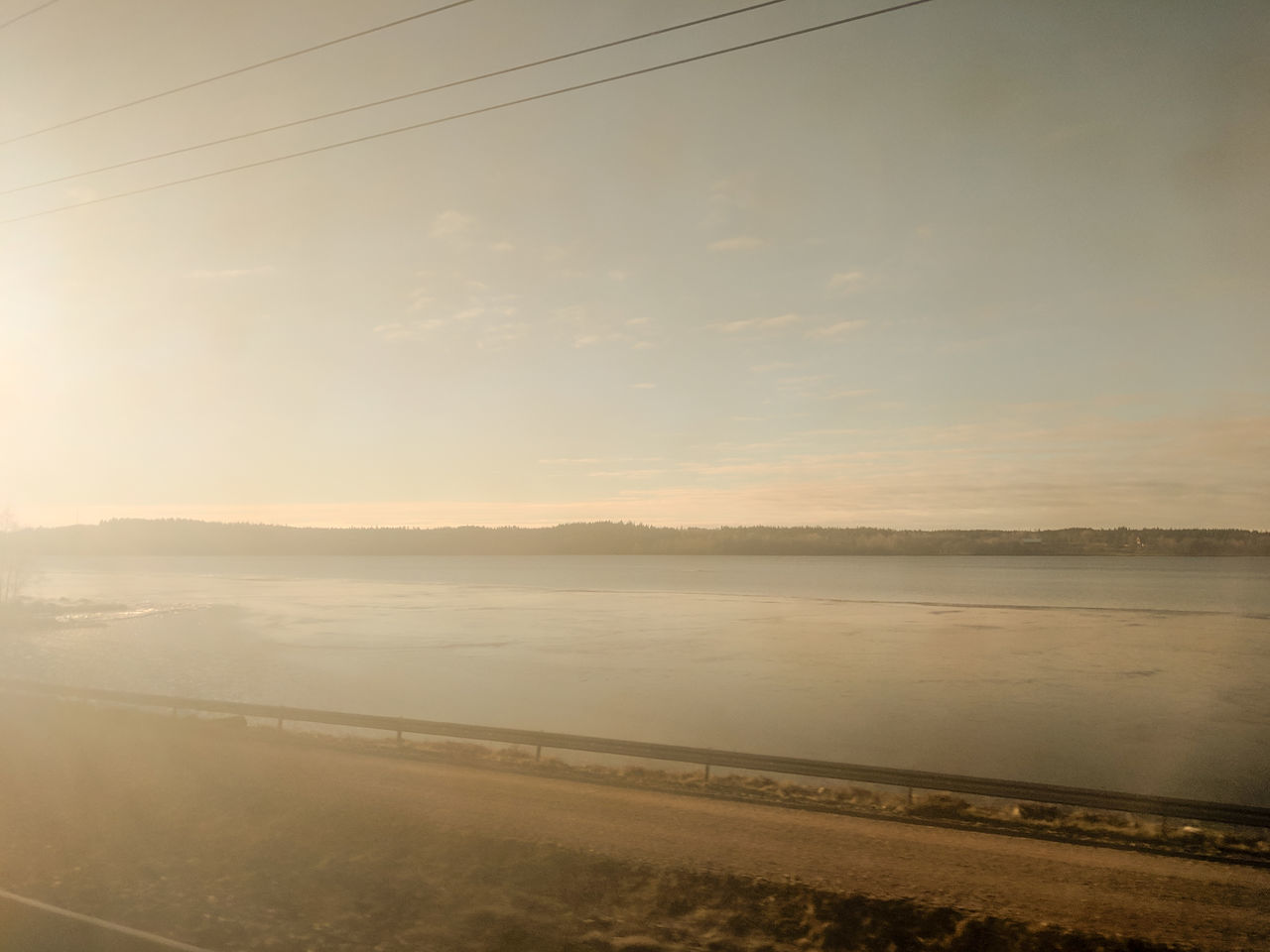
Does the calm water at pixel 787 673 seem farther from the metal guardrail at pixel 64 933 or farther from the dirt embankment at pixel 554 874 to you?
the metal guardrail at pixel 64 933

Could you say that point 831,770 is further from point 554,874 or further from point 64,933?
point 64,933

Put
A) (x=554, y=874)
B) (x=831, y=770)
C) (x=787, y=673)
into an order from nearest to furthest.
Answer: (x=554, y=874), (x=831, y=770), (x=787, y=673)

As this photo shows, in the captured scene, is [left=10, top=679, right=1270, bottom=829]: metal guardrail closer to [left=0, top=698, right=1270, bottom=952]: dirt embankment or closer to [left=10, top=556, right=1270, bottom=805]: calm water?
[left=0, top=698, right=1270, bottom=952]: dirt embankment

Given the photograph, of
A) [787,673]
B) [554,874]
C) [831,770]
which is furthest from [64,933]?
[787,673]

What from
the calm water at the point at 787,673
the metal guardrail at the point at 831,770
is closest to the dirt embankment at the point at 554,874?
the metal guardrail at the point at 831,770

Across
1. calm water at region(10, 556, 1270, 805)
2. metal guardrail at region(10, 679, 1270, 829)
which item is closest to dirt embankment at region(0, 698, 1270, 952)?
metal guardrail at region(10, 679, 1270, 829)

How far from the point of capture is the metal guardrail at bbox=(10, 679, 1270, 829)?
42.3 ft

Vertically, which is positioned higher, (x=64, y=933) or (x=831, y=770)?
(x=831, y=770)

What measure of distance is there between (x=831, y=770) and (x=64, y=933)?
12.3 meters

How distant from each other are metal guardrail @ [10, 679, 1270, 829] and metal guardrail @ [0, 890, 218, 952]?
10.0 m

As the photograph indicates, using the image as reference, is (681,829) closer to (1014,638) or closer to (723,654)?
(723,654)

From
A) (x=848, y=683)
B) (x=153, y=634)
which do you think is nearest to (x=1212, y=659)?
(x=848, y=683)

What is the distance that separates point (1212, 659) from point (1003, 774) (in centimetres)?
3837

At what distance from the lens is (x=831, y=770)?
52.0 feet
